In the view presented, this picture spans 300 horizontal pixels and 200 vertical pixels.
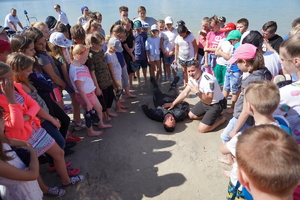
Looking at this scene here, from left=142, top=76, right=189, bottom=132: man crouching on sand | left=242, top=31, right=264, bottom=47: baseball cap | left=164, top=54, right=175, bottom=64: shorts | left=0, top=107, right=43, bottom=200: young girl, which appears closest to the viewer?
left=0, top=107, right=43, bottom=200: young girl

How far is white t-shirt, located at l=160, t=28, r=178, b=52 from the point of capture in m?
5.48

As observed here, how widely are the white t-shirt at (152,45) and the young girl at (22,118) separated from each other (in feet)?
12.1

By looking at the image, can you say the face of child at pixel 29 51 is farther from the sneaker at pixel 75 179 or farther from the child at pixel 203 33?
the child at pixel 203 33

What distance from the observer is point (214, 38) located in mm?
4977

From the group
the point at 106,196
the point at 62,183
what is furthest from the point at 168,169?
the point at 62,183

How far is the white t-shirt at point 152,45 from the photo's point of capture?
17.7 feet

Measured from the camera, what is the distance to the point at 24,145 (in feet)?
5.88

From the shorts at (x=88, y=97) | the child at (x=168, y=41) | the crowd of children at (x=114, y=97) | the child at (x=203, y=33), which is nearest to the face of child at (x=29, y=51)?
the crowd of children at (x=114, y=97)

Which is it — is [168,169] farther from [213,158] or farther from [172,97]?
[172,97]

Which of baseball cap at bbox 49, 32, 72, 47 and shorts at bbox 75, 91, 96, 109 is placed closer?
baseball cap at bbox 49, 32, 72, 47

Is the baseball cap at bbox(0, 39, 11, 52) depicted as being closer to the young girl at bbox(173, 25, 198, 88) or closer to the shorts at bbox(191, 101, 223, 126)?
the shorts at bbox(191, 101, 223, 126)

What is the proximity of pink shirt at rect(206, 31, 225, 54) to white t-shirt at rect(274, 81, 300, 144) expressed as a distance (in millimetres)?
3271

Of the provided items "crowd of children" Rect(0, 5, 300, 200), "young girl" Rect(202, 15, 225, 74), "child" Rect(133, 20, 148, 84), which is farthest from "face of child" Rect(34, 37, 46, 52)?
"young girl" Rect(202, 15, 225, 74)

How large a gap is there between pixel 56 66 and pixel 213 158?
2749 mm
